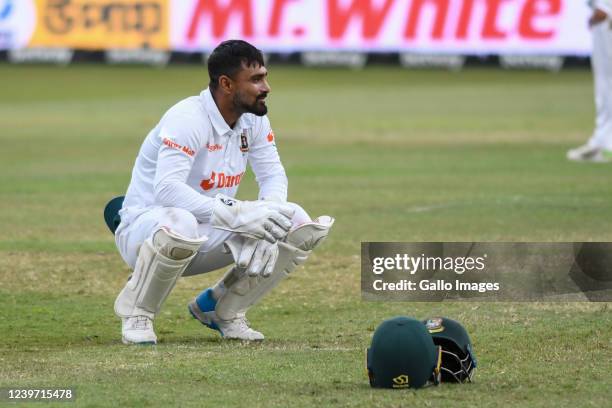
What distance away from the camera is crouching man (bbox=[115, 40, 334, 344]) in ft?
23.6

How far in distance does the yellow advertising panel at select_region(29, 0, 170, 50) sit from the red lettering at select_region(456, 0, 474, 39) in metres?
7.21

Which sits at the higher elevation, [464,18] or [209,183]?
[209,183]

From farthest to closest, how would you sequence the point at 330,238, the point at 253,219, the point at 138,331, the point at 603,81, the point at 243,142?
the point at 603,81 → the point at 330,238 → the point at 243,142 → the point at 138,331 → the point at 253,219

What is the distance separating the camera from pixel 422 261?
7457mm

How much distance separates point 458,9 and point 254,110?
26.5 m

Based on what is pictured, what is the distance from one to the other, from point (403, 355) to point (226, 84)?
7.39 ft

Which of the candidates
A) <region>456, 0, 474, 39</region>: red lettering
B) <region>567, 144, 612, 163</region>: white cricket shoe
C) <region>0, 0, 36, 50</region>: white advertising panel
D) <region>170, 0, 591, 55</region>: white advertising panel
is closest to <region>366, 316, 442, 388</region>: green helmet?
<region>567, 144, 612, 163</region>: white cricket shoe

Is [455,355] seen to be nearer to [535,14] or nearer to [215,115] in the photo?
[215,115]

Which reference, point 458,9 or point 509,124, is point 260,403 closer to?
point 509,124

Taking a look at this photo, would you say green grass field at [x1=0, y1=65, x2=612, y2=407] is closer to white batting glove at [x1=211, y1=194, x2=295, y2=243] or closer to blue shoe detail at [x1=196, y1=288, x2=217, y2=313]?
blue shoe detail at [x1=196, y1=288, x2=217, y2=313]

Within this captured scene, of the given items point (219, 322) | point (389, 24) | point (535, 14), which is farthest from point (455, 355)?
point (389, 24)

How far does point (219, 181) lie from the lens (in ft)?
25.1

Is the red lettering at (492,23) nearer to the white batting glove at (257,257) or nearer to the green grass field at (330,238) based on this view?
the green grass field at (330,238)

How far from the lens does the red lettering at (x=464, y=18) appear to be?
33125mm
